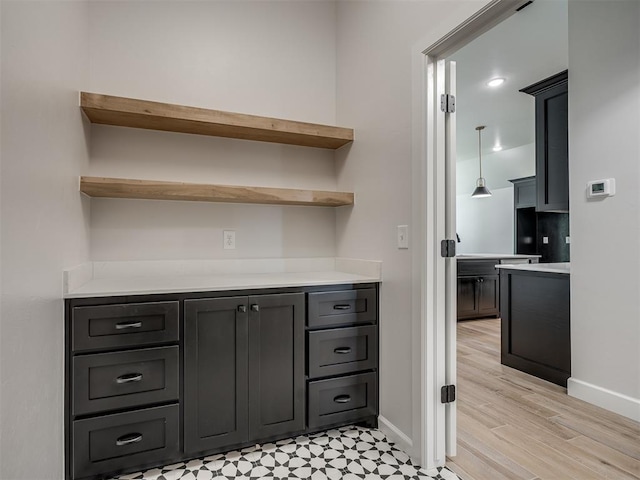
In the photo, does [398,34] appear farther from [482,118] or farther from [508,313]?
[482,118]

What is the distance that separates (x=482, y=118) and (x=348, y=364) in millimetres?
4429

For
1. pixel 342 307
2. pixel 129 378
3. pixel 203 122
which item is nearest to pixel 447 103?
pixel 342 307

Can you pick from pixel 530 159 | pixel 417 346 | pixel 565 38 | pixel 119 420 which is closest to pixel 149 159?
pixel 119 420

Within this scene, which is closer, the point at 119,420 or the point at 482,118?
the point at 119,420

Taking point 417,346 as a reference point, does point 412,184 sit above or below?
above

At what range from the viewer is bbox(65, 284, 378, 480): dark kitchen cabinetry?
1.56 meters

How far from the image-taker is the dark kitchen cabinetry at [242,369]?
1.71 metres

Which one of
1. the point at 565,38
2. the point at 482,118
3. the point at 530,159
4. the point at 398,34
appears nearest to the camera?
the point at 398,34

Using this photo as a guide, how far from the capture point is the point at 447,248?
5.59ft

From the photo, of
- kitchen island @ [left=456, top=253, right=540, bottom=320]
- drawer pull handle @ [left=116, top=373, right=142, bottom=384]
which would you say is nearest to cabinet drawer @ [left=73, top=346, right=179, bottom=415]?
drawer pull handle @ [left=116, top=373, right=142, bottom=384]

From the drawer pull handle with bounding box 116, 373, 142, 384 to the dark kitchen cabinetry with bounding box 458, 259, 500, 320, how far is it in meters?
3.98

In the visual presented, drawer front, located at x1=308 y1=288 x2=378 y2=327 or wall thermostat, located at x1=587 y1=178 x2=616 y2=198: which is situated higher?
wall thermostat, located at x1=587 y1=178 x2=616 y2=198

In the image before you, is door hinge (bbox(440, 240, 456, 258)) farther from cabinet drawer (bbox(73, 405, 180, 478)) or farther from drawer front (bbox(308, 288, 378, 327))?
cabinet drawer (bbox(73, 405, 180, 478))

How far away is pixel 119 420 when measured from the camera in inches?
62.9
